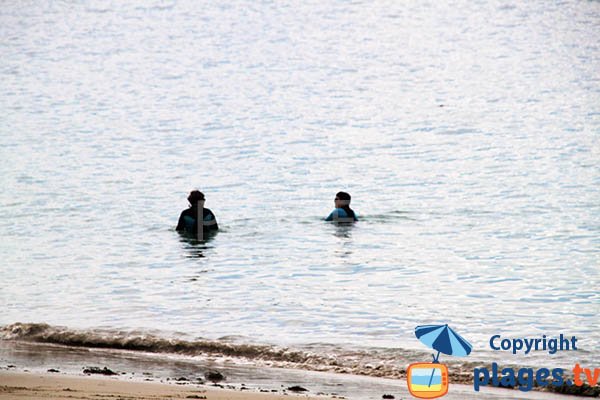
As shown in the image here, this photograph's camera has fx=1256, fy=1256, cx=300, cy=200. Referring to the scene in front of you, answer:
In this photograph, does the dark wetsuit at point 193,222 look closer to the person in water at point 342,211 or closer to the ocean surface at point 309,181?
the ocean surface at point 309,181

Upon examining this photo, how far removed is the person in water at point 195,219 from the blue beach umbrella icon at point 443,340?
6.99 metres

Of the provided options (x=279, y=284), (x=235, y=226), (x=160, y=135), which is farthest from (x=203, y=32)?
(x=279, y=284)

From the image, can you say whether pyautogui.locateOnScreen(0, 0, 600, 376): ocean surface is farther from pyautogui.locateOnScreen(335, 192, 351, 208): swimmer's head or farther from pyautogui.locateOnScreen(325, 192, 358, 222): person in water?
pyautogui.locateOnScreen(335, 192, 351, 208): swimmer's head

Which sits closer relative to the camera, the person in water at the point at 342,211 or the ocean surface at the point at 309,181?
the ocean surface at the point at 309,181

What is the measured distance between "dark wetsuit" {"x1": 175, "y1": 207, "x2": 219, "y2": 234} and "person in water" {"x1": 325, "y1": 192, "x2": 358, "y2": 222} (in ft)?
7.20

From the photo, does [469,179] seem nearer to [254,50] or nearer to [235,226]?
[235,226]

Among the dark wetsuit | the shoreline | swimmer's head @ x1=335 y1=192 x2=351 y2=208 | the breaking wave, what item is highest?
swimmer's head @ x1=335 y1=192 x2=351 y2=208

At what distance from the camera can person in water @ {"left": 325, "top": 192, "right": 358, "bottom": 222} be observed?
22562mm

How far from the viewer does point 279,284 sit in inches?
698

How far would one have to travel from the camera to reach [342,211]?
888 inches

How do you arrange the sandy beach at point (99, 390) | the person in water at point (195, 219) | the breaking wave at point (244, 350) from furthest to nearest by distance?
the person in water at point (195, 219) < the breaking wave at point (244, 350) < the sandy beach at point (99, 390)

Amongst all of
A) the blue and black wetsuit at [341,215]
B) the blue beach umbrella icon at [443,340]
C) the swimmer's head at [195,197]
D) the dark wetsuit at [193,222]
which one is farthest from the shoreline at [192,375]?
the blue and black wetsuit at [341,215]

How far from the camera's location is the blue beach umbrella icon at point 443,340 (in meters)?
13.6

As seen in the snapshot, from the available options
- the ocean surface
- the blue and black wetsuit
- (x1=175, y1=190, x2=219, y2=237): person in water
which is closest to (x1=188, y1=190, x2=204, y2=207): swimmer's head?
(x1=175, y1=190, x2=219, y2=237): person in water
